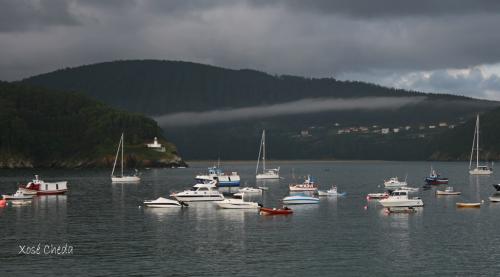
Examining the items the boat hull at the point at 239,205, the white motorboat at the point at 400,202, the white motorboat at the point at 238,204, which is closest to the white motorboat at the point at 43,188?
the boat hull at the point at 239,205

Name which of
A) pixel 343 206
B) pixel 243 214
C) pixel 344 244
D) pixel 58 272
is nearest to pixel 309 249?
pixel 344 244

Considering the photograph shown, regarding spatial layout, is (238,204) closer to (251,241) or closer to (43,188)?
(251,241)

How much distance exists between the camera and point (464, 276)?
7069 cm

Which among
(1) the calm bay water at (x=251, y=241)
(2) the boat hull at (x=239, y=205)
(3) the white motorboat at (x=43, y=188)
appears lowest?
(1) the calm bay water at (x=251, y=241)

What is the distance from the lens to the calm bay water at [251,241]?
74.5 metres

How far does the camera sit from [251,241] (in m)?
92.1

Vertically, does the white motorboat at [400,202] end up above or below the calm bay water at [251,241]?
above

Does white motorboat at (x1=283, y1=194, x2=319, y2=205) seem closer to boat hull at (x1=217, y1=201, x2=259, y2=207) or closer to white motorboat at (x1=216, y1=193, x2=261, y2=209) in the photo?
white motorboat at (x1=216, y1=193, x2=261, y2=209)

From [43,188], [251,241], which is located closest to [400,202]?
[251,241]

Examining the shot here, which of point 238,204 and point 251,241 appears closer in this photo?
point 251,241

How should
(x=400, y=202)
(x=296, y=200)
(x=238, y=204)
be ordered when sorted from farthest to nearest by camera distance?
(x=296, y=200)
(x=238, y=204)
(x=400, y=202)

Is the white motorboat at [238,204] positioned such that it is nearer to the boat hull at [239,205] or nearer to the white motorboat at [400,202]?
the boat hull at [239,205]

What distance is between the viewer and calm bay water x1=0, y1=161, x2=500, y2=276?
74.5 m

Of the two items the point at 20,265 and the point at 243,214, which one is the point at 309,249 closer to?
the point at 20,265
